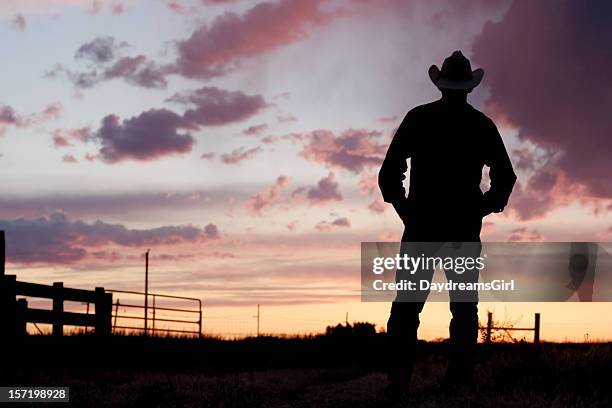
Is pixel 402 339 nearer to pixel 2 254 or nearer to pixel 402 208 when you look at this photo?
pixel 402 208

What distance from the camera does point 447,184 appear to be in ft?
26.5

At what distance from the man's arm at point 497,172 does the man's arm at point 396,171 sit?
84 cm

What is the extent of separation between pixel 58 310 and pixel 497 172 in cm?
1301

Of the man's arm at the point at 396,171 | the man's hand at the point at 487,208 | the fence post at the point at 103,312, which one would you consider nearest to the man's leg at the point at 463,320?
the man's hand at the point at 487,208

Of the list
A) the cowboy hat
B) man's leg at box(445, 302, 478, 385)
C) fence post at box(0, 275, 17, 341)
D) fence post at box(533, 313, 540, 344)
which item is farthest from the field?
fence post at box(533, 313, 540, 344)

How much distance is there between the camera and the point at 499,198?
8.38 m

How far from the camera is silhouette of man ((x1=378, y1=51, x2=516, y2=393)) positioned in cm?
809

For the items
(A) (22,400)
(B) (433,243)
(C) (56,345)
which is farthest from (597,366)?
(C) (56,345)

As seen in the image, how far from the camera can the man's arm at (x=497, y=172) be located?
27.4ft

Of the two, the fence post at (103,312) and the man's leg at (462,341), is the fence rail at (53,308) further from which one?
the man's leg at (462,341)

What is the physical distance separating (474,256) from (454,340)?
889mm

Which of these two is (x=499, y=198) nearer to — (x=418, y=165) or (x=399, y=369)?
(x=418, y=165)

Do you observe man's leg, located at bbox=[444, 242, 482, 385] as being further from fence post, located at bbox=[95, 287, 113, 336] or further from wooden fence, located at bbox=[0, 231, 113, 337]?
fence post, located at bbox=[95, 287, 113, 336]

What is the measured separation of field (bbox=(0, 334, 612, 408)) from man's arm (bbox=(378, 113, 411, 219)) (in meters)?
1.97
